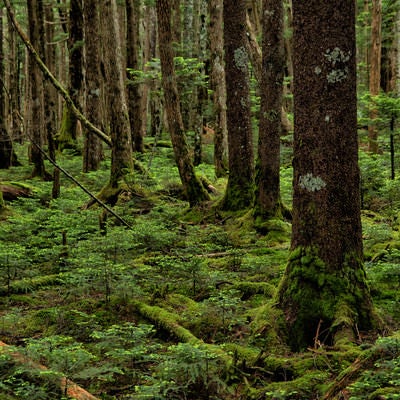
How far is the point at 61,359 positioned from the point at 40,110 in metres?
13.1

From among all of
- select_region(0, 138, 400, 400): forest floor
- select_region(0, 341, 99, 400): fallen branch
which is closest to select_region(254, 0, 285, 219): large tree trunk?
select_region(0, 138, 400, 400): forest floor

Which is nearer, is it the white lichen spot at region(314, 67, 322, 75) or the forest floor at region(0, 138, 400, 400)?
the forest floor at region(0, 138, 400, 400)

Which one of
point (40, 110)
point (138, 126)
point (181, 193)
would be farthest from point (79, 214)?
point (138, 126)

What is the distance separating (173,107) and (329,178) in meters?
6.85

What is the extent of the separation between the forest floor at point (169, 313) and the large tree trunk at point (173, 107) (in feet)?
1.59

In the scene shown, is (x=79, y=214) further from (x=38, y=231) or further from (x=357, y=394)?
(x=357, y=394)

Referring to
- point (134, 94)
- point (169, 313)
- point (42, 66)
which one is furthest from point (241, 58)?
point (134, 94)

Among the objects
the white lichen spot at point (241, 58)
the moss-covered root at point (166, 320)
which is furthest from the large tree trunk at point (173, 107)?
the moss-covered root at point (166, 320)

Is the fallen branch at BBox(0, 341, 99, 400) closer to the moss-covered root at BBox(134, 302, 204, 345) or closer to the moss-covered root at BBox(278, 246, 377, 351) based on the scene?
the moss-covered root at BBox(134, 302, 204, 345)

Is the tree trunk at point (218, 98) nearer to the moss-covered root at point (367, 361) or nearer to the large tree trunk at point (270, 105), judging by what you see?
the large tree trunk at point (270, 105)

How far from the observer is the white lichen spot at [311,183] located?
4.92 metres

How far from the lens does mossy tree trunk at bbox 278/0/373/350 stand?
4848 mm

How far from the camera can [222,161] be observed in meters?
16.7

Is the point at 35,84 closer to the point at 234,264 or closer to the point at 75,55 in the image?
the point at 75,55
